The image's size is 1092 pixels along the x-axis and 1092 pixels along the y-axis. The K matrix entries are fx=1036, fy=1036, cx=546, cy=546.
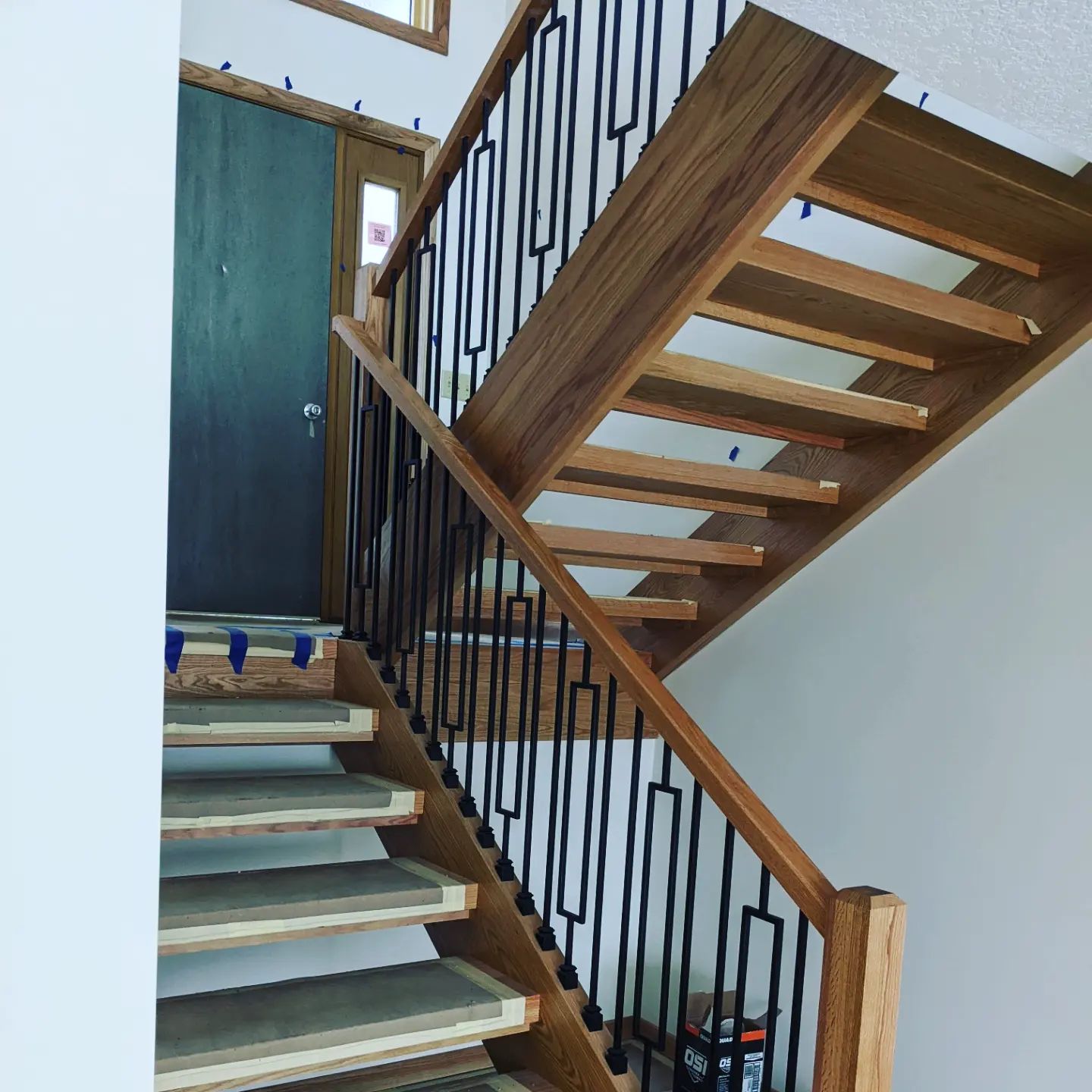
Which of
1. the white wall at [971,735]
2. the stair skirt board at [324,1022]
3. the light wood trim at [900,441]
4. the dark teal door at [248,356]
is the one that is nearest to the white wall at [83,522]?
the stair skirt board at [324,1022]

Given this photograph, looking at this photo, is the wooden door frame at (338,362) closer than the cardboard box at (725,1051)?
No

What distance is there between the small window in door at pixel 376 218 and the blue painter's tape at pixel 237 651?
2191mm

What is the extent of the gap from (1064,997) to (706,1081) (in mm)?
1040

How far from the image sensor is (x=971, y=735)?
2.74 metres

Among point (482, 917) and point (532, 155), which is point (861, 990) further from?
point (532, 155)

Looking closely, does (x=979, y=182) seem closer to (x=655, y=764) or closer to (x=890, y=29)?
(x=890, y=29)

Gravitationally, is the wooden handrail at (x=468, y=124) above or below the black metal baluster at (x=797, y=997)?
above

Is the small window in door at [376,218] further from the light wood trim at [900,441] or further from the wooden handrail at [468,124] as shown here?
the light wood trim at [900,441]

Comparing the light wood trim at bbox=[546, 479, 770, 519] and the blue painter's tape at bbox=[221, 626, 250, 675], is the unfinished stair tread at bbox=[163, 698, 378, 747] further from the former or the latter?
the light wood trim at bbox=[546, 479, 770, 519]

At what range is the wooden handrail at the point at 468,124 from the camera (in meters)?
2.44

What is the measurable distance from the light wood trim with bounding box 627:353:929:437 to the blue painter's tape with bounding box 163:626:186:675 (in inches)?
52.9

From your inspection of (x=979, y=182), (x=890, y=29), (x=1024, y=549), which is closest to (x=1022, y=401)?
(x=1024, y=549)

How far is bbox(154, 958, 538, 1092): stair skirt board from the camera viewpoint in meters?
1.82

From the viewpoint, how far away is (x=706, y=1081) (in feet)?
6.39
